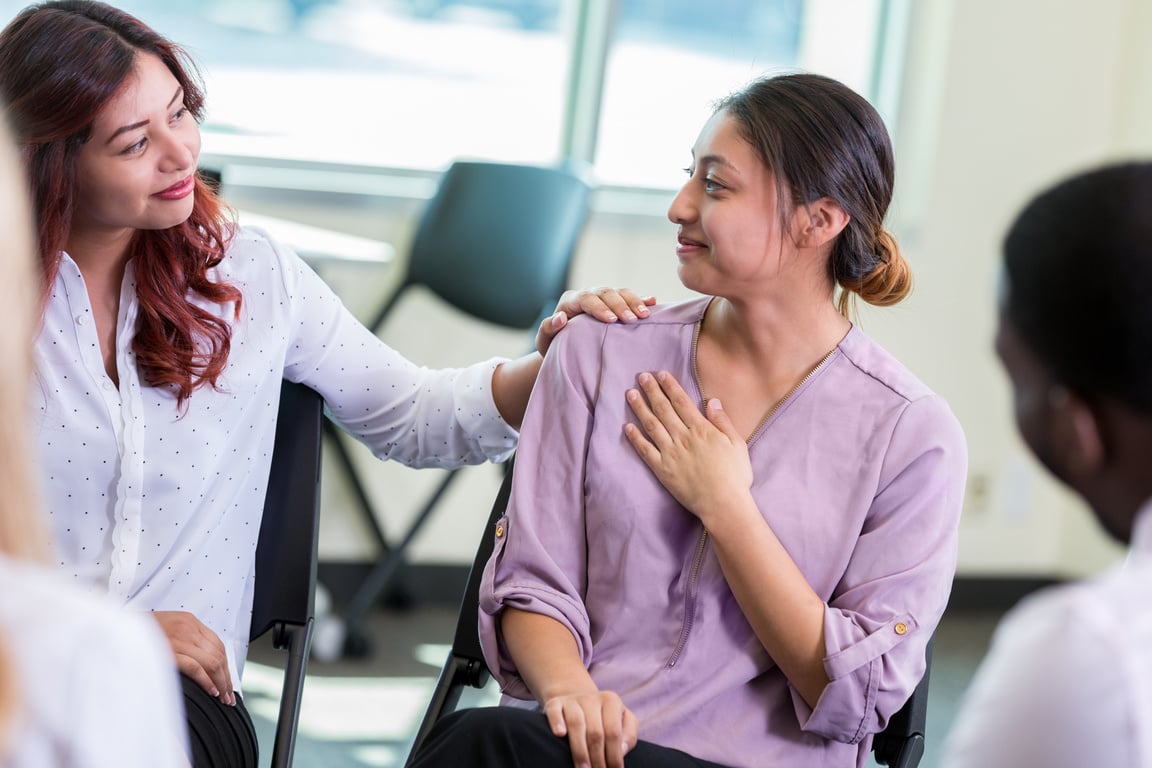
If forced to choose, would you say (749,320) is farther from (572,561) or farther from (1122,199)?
(1122,199)

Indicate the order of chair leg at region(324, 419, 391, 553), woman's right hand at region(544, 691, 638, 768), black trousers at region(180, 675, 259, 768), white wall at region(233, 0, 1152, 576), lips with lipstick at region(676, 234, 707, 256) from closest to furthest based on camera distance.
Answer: woman's right hand at region(544, 691, 638, 768), black trousers at region(180, 675, 259, 768), lips with lipstick at region(676, 234, 707, 256), chair leg at region(324, 419, 391, 553), white wall at region(233, 0, 1152, 576)

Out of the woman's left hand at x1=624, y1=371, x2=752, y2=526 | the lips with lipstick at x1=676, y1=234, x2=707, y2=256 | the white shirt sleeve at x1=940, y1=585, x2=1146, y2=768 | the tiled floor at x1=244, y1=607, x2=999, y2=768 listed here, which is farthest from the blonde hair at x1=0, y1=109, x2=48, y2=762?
the tiled floor at x1=244, y1=607, x2=999, y2=768

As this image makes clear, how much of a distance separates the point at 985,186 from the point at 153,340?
2821mm

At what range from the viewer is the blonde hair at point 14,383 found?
73cm

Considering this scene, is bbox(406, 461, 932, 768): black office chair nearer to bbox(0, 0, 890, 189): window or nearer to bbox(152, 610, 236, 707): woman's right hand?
bbox(152, 610, 236, 707): woman's right hand

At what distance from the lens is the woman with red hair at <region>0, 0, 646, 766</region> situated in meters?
1.46

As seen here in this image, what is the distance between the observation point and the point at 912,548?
1.42 metres

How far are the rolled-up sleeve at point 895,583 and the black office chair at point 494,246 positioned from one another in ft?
5.43

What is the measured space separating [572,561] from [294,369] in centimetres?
42

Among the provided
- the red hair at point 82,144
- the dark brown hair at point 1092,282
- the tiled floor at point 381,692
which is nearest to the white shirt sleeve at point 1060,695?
the dark brown hair at point 1092,282

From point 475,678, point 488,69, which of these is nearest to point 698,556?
point 475,678

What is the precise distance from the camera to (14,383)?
0.73 m

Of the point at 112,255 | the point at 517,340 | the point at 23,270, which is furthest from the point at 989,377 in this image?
the point at 23,270

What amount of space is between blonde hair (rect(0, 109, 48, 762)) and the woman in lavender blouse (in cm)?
68
